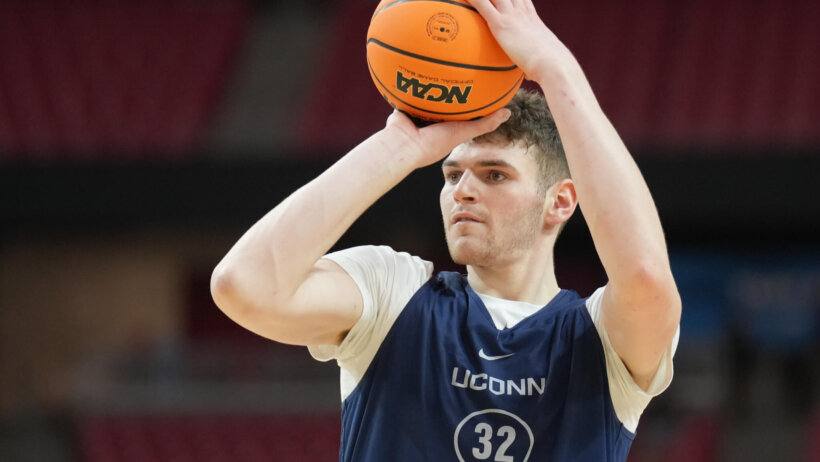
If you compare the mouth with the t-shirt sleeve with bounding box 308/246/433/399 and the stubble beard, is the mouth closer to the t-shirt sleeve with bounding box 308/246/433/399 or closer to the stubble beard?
the stubble beard

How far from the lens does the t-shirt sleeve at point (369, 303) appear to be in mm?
2756

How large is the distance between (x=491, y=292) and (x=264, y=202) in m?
6.11

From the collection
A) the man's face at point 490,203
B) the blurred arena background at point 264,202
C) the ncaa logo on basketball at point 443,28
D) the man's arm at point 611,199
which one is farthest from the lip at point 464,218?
the blurred arena background at point 264,202

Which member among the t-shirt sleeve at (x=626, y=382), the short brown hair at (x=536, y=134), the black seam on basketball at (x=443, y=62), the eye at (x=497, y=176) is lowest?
the t-shirt sleeve at (x=626, y=382)

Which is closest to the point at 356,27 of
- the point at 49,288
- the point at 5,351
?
the point at 49,288

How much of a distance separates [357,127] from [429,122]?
7.09 metres

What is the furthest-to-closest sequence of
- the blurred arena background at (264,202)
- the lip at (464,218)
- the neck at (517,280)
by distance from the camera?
the blurred arena background at (264,202) < the neck at (517,280) < the lip at (464,218)

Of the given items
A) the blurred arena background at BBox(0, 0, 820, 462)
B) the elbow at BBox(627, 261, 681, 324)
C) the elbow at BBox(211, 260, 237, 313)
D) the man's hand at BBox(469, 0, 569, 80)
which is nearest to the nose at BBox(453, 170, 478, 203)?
the man's hand at BBox(469, 0, 569, 80)

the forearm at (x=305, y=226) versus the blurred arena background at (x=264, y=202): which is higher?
the forearm at (x=305, y=226)

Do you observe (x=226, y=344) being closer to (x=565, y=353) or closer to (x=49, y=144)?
(x=49, y=144)

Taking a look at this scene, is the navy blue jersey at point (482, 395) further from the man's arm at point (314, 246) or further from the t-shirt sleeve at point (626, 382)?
the man's arm at point (314, 246)

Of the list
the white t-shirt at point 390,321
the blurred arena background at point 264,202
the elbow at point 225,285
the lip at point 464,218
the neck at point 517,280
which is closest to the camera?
the elbow at point 225,285

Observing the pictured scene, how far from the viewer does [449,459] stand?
105 inches

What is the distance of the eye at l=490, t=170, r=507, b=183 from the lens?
2889 mm
